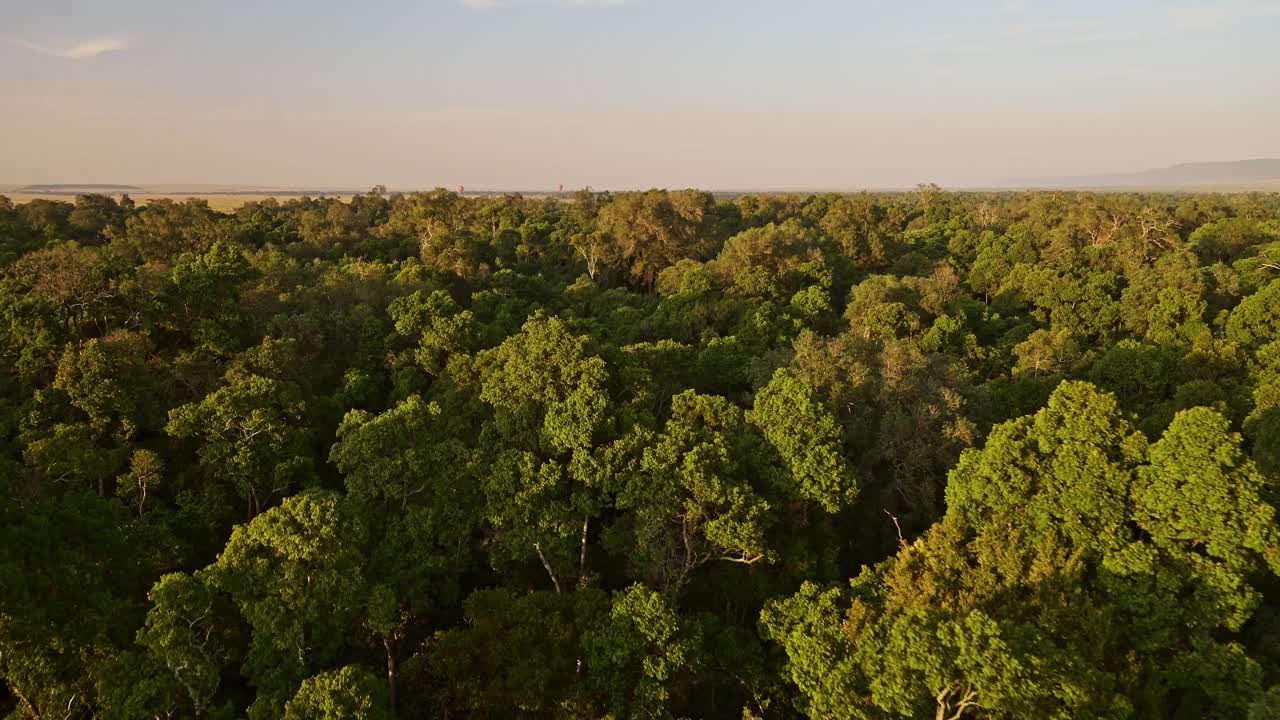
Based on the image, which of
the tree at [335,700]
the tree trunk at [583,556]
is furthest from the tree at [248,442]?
the tree at [335,700]

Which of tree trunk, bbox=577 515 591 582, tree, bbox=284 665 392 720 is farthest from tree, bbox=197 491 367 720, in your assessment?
tree trunk, bbox=577 515 591 582

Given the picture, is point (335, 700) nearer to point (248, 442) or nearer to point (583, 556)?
point (583, 556)

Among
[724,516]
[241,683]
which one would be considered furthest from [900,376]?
[241,683]

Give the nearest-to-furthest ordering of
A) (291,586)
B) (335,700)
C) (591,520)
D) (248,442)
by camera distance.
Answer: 1. (335,700)
2. (291,586)
3. (248,442)
4. (591,520)

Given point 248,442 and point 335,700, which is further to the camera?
point 248,442

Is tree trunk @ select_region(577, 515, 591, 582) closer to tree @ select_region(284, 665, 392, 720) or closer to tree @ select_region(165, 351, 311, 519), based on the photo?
tree @ select_region(284, 665, 392, 720)

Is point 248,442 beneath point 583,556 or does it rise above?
above

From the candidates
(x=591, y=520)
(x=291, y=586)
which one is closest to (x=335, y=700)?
(x=291, y=586)

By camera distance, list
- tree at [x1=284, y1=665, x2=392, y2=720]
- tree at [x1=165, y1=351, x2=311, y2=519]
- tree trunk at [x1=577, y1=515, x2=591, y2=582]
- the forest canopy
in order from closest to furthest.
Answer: tree at [x1=284, y1=665, x2=392, y2=720] < the forest canopy < tree trunk at [x1=577, y1=515, x2=591, y2=582] < tree at [x1=165, y1=351, x2=311, y2=519]
